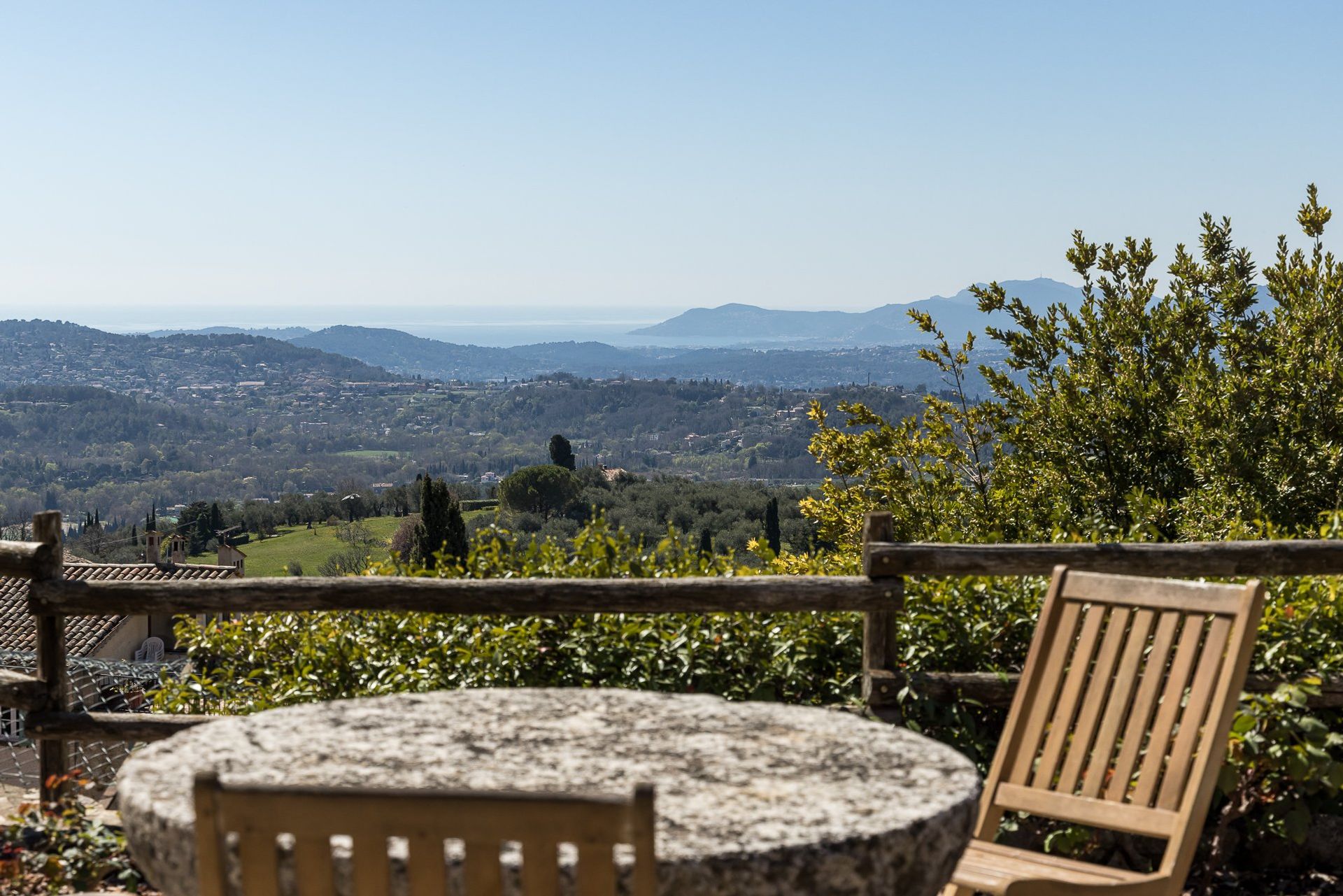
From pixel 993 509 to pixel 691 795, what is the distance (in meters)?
7.80

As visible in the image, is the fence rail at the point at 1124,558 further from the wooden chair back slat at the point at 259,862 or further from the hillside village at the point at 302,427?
the hillside village at the point at 302,427

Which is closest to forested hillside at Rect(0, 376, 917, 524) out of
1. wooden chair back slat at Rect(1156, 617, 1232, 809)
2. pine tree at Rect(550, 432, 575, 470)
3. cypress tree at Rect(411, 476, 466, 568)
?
pine tree at Rect(550, 432, 575, 470)

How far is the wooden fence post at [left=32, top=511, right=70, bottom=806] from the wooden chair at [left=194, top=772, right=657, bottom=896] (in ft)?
11.8

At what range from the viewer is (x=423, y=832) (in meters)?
1.46

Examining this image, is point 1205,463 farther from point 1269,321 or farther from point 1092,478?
point 1269,321

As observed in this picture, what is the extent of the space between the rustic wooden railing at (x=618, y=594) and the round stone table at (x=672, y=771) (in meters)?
1.61

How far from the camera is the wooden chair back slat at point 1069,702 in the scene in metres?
3.18

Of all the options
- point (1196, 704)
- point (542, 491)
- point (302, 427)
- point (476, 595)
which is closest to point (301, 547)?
point (542, 491)

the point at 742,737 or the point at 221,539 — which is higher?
the point at 742,737

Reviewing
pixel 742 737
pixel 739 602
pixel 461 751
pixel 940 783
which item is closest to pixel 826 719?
pixel 742 737

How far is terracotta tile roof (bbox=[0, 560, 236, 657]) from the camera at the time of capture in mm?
25375

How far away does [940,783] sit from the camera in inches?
90.5

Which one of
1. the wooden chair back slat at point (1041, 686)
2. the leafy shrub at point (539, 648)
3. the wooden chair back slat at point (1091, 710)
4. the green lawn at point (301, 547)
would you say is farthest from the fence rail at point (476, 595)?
the green lawn at point (301, 547)

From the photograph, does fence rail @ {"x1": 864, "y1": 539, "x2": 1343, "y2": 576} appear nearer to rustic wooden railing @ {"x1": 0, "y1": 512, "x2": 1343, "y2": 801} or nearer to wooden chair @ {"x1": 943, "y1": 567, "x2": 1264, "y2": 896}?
rustic wooden railing @ {"x1": 0, "y1": 512, "x2": 1343, "y2": 801}
